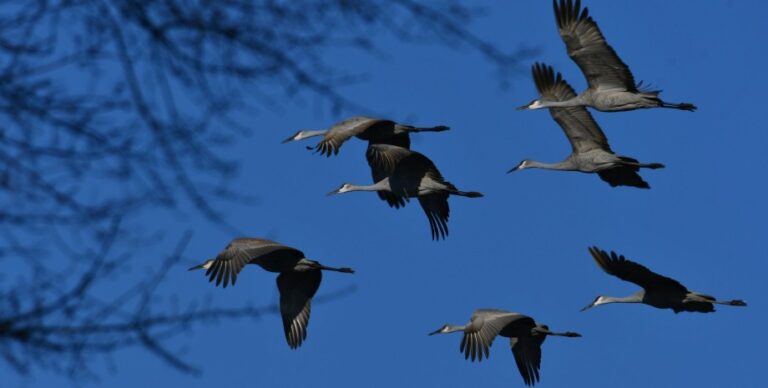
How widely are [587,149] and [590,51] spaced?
129cm

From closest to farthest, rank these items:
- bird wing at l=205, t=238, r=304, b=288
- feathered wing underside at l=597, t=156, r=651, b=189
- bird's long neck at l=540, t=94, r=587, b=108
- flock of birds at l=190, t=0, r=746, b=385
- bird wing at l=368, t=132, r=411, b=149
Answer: bird wing at l=205, t=238, r=304, b=288 < flock of birds at l=190, t=0, r=746, b=385 < bird wing at l=368, t=132, r=411, b=149 < bird's long neck at l=540, t=94, r=587, b=108 < feathered wing underside at l=597, t=156, r=651, b=189

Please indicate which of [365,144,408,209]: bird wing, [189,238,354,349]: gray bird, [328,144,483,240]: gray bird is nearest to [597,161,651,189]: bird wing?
[328,144,483,240]: gray bird

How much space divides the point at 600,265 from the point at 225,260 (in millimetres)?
3573

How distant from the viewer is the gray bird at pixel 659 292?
1361 centimetres

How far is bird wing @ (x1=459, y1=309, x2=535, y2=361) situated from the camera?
528 inches

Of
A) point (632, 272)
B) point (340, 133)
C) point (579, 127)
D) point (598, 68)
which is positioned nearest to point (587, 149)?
point (579, 127)

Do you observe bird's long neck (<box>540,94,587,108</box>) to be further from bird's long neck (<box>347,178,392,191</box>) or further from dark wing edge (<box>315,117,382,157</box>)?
dark wing edge (<box>315,117,382,157</box>)

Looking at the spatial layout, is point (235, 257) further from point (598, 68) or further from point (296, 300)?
point (598, 68)

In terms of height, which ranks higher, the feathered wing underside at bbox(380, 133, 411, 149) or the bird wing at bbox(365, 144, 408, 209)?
the feathered wing underside at bbox(380, 133, 411, 149)

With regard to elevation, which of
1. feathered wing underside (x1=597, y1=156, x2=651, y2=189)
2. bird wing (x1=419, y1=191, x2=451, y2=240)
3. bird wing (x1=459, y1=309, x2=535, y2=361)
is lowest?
bird wing (x1=459, y1=309, x2=535, y2=361)

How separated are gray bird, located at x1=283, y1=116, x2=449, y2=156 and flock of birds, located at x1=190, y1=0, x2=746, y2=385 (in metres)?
0.01

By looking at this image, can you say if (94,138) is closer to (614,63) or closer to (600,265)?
(600,265)

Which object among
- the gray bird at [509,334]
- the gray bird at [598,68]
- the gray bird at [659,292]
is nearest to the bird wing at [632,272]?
the gray bird at [659,292]

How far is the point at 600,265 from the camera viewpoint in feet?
43.7
